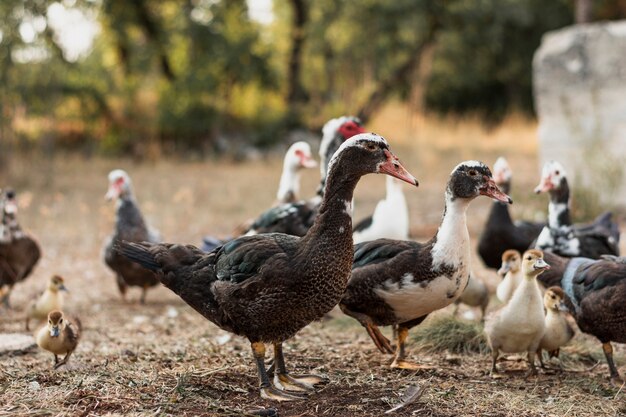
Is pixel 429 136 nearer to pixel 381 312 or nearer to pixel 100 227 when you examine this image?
pixel 100 227

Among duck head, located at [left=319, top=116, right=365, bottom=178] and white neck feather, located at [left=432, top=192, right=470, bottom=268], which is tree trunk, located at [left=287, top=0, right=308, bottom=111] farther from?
white neck feather, located at [left=432, top=192, right=470, bottom=268]

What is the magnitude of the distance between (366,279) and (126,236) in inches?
134

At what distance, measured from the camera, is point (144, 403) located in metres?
4.12

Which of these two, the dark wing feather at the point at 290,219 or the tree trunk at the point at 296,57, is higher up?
the tree trunk at the point at 296,57

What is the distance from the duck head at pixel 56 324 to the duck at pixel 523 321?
248cm

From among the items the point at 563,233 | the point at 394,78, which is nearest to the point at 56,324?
the point at 563,233

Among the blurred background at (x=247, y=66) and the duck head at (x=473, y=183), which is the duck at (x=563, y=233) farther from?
the blurred background at (x=247, y=66)

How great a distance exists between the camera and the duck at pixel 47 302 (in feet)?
20.8

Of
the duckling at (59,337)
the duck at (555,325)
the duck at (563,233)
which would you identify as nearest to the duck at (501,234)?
the duck at (563,233)

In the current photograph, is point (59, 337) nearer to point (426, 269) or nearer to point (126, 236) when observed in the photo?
point (426, 269)

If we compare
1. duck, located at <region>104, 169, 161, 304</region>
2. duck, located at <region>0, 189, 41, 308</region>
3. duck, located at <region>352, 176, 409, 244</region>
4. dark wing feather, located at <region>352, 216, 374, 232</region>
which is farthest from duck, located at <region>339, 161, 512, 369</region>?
duck, located at <region>0, 189, 41, 308</region>

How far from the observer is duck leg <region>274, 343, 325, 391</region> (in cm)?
446

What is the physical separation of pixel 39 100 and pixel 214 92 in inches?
210

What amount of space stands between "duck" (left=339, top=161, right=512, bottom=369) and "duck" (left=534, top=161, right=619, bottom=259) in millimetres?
1902
